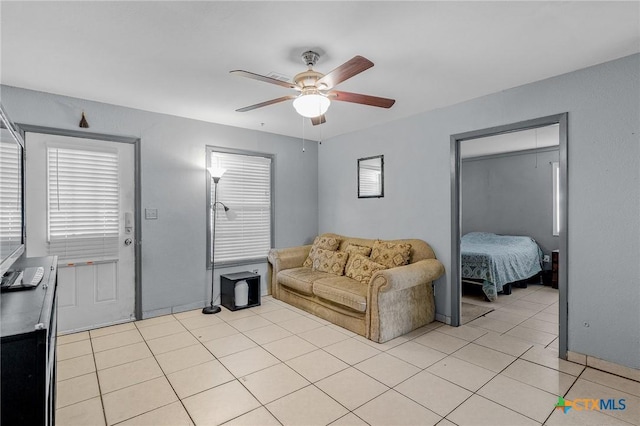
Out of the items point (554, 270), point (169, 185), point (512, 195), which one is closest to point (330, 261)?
point (169, 185)

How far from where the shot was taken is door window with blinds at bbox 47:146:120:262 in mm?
3338

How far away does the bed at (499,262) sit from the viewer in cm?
460

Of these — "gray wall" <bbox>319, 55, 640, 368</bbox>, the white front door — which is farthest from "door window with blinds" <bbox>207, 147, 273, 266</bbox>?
"gray wall" <bbox>319, 55, 640, 368</bbox>

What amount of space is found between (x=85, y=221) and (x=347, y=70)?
10.4 feet

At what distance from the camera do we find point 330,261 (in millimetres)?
4344

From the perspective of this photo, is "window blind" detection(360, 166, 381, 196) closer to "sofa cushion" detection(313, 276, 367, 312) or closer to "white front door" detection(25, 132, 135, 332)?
"sofa cushion" detection(313, 276, 367, 312)

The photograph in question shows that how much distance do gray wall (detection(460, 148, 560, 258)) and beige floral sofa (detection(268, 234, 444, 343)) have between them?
2.85 m

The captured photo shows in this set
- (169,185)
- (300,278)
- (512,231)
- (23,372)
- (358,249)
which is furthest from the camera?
(512,231)

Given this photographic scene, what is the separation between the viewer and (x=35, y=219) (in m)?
3.24

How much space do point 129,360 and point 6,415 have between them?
213 cm

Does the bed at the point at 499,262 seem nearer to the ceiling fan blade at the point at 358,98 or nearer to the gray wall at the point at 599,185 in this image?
the gray wall at the point at 599,185

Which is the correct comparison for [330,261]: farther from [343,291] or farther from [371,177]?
[371,177]

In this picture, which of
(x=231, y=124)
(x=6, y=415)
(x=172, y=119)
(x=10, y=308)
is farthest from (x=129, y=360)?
(x=231, y=124)

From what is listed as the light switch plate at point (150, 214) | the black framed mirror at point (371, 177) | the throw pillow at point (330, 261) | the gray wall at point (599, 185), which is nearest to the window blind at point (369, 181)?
the black framed mirror at point (371, 177)
